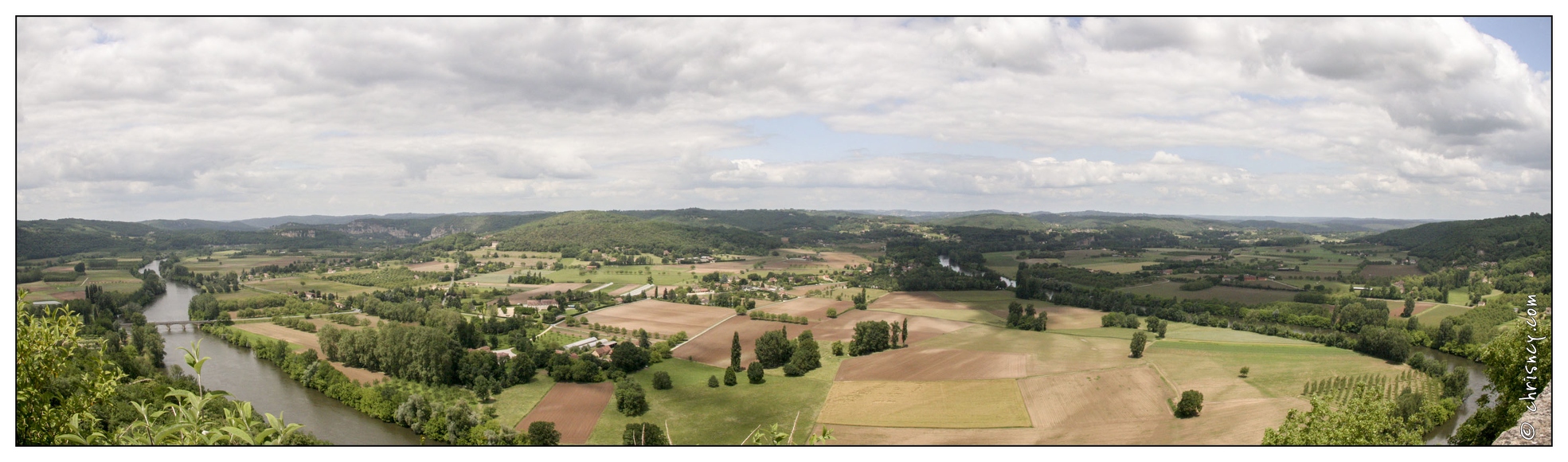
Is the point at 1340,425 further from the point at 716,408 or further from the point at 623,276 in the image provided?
the point at 623,276

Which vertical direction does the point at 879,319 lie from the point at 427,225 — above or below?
below

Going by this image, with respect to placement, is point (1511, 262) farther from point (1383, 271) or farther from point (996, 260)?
point (996, 260)

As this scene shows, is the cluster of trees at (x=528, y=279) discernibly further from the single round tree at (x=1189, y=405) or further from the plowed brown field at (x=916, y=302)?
the single round tree at (x=1189, y=405)

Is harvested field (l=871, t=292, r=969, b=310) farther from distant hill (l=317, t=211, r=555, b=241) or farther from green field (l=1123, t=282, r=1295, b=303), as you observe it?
distant hill (l=317, t=211, r=555, b=241)

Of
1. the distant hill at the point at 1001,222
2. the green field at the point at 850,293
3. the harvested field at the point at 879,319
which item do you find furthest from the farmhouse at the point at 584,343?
the distant hill at the point at 1001,222

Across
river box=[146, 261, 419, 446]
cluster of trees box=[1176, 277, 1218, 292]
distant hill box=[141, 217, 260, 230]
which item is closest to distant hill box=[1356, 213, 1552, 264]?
cluster of trees box=[1176, 277, 1218, 292]

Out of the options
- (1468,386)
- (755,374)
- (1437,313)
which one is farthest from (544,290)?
(1437,313)
